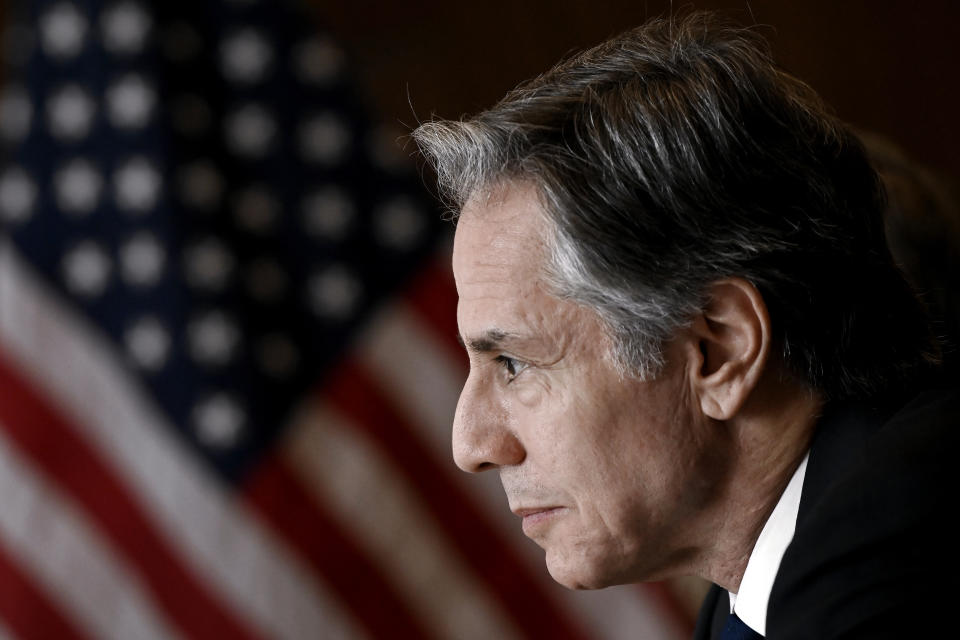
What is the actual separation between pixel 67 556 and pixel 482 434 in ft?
6.77

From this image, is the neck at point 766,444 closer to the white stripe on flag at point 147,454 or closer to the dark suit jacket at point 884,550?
the dark suit jacket at point 884,550

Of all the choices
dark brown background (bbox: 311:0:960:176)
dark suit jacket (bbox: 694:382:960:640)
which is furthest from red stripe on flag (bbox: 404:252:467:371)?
dark suit jacket (bbox: 694:382:960:640)

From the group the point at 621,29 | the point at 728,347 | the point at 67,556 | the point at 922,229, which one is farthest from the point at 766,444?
the point at 621,29

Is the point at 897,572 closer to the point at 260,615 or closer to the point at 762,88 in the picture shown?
the point at 762,88

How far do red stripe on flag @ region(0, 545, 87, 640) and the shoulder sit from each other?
249 cm

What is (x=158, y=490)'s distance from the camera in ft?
10.1

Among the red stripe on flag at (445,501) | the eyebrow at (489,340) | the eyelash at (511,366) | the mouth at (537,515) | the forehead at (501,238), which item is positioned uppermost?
the forehead at (501,238)

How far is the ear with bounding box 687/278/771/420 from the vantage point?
1295mm

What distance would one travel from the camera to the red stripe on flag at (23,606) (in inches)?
118

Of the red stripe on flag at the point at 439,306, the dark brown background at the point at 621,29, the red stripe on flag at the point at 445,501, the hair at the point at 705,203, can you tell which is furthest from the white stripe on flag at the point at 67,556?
the hair at the point at 705,203

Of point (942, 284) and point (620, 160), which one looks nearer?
point (620, 160)

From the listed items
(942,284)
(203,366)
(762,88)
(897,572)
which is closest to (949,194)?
(942,284)

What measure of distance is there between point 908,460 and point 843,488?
74mm

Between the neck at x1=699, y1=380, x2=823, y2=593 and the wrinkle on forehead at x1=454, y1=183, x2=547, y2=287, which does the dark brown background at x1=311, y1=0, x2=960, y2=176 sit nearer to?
the wrinkle on forehead at x1=454, y1=183, x2=547, y2=287
